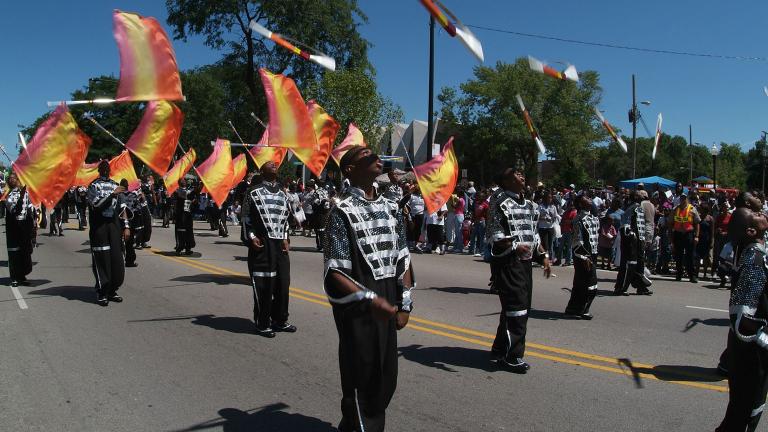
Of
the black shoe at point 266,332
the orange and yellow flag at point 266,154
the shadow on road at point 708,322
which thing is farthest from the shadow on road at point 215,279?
the shadow on road at point 708,322

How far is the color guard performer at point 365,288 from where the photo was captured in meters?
3.71

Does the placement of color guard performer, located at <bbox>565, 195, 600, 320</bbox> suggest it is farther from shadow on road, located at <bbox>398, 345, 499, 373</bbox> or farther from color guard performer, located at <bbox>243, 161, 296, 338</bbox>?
color guard performer, located at <bbox>243, 161, 296, 338</bbox>

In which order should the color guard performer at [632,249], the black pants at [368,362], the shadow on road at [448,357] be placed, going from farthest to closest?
the color guard performer at [632,249] < the shadow on road at [448,357] < the black pants at [368,362]

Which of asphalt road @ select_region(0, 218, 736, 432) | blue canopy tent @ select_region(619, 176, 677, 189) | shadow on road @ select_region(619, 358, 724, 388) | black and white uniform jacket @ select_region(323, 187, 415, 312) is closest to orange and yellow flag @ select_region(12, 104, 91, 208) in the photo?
asphalt road @ select_region(0, 218, 736, 432)

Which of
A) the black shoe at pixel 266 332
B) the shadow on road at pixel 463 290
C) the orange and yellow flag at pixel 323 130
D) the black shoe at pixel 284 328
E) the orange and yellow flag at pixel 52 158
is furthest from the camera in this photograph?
the shadow on road at pixel 463 290

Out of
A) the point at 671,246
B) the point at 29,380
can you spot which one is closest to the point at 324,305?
the point at 29,380

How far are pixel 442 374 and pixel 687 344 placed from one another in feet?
11.2

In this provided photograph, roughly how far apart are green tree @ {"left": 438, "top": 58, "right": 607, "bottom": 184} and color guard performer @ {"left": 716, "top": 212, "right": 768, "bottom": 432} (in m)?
46.4

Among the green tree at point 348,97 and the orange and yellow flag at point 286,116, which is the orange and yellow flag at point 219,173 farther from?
the green tree at point 348,97

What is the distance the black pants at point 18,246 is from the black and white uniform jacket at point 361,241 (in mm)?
8834

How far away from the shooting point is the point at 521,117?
50.1 meters

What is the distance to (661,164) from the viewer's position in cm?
8119

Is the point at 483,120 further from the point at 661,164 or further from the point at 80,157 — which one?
the point at 80,157

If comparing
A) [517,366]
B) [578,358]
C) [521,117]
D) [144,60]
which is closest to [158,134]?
[144,60]
